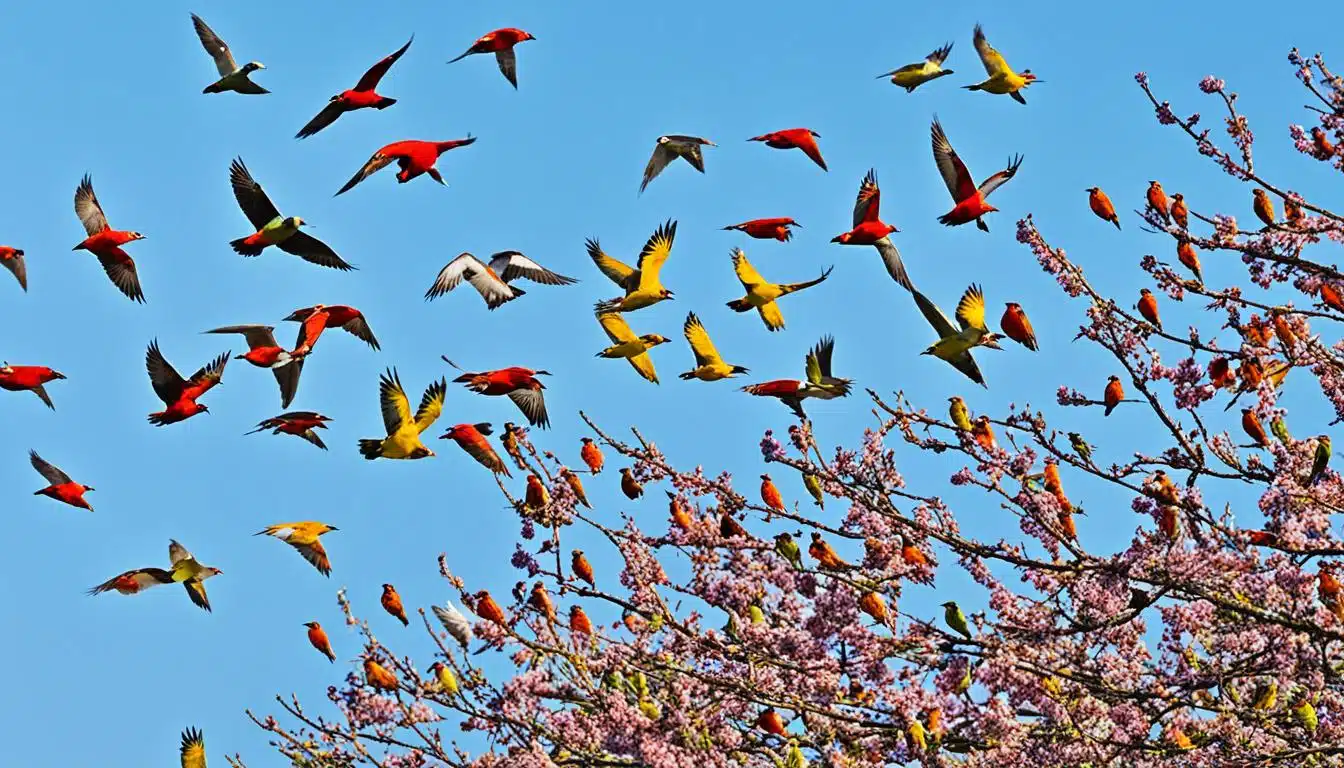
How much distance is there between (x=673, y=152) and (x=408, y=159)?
8.57 feet

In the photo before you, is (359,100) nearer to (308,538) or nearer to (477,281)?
(477,281)

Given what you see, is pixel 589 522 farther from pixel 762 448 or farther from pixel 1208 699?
pixel 1208 699

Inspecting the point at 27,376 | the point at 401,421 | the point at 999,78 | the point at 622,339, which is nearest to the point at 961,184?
the point at 999,78

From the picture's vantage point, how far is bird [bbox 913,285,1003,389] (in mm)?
8312

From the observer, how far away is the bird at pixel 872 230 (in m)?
→ 9.37

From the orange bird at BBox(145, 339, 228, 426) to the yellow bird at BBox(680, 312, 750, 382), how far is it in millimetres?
3028

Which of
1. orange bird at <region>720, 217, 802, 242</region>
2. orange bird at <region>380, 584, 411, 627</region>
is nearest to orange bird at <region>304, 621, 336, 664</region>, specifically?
orange bird at <region>380, 584, 411, 627</region>

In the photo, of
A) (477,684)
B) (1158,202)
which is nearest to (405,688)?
(477,684)

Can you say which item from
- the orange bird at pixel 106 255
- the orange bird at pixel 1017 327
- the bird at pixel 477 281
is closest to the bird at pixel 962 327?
the orange bird at pixel 1017 327

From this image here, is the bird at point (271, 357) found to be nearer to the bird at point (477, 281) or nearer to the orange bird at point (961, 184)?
the bird at point (477, 281)

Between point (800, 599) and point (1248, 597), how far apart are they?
2.21 meters

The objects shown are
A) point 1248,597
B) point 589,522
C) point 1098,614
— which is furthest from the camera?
point 589,522

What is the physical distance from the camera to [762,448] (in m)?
7.25

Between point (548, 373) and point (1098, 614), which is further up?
point (548, 373)
